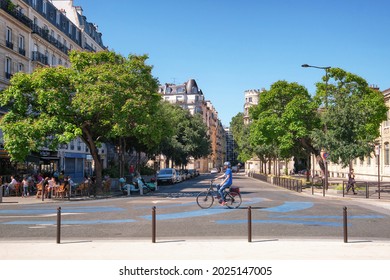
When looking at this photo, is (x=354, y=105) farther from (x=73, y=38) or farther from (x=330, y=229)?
(x=73, y=38)

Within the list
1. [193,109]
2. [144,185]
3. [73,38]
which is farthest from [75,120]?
[193,109]

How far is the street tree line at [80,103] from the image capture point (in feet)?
85.4

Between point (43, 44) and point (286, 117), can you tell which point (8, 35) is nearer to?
point (43, 44)

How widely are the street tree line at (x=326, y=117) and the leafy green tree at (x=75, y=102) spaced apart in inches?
516

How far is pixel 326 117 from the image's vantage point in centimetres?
3247

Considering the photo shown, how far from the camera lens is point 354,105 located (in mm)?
32219

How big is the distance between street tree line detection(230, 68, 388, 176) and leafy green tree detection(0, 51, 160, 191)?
13.1 m

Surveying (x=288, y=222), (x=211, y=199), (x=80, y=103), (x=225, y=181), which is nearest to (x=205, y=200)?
(x=211, y=199)

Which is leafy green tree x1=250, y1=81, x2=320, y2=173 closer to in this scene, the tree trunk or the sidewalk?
the tree trunk

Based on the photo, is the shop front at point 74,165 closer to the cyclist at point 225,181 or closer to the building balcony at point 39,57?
the building balcony at point 39,57

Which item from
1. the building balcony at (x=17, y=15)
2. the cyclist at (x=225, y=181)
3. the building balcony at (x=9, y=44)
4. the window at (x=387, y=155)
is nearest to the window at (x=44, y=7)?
the building balcony at (x=17, y=15)

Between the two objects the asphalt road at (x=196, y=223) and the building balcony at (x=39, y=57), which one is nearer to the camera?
the asphalt road at (x=196, y=223)

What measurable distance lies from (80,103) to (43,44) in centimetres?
2117

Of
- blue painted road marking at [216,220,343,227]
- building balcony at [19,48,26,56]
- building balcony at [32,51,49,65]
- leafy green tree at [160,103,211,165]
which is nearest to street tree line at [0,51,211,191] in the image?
building balcony at [19,48,26,56]
